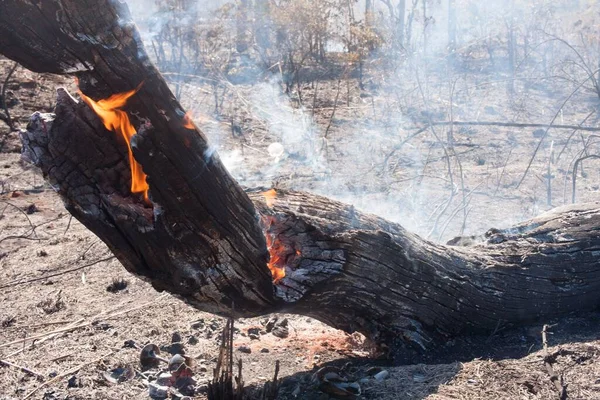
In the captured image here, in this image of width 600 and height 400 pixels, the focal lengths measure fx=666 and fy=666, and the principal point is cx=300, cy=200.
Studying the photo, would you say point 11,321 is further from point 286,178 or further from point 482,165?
point 482,165

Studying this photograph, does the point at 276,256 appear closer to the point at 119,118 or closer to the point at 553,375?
the point at 119,118

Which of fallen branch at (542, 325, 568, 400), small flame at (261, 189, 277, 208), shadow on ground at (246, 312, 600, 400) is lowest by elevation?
shadow on ground at (246, 312, 600, 400)

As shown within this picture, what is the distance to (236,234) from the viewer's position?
8.80 ft

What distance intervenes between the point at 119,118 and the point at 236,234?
0.66 m

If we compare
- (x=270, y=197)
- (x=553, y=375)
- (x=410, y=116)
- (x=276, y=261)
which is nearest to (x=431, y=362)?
(x=553, y=375)

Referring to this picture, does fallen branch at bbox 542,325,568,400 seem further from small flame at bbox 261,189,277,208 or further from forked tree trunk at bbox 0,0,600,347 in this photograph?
small flame at bbox 261,189,277,208

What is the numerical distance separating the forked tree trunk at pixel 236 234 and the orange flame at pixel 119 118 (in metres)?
0.02

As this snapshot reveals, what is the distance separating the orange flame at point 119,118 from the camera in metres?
2.32

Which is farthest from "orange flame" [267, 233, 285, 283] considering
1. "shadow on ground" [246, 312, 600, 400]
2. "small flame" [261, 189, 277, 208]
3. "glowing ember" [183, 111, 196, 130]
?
"glowing ember" [183, 111, 196, 130]

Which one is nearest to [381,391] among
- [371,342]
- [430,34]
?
[371,342]

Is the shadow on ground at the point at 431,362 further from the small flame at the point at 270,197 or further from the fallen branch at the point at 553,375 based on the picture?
the small flame at the point at 270,197

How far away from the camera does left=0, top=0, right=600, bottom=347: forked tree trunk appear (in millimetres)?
2250

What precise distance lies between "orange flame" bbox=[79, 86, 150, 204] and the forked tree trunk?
0.08ft

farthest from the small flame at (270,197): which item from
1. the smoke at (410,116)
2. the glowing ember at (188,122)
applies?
the smoke at (410,116)
